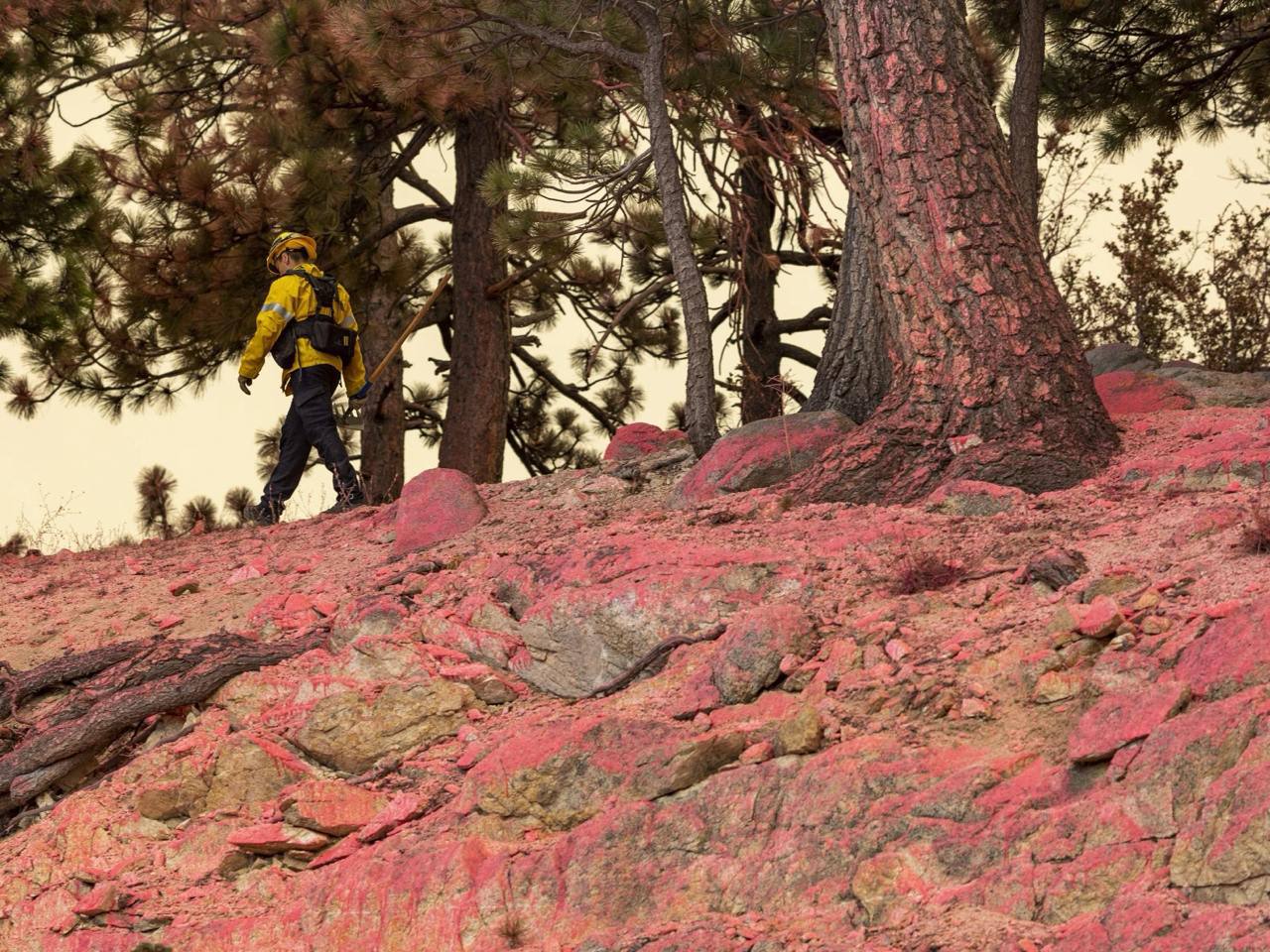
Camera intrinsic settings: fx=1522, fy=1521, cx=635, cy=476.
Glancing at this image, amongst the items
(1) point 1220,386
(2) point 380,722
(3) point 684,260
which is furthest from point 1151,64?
(2) point 380,722

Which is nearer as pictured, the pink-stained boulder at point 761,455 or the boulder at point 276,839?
the boulder at point 276,839

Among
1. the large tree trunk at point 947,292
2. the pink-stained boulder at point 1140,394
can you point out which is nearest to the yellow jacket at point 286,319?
the large tree trunk at point 947,292

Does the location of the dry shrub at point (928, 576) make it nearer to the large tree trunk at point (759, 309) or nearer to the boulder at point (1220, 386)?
the boulder at point (1220, 386)

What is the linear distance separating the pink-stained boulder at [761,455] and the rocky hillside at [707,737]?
5.7 inches

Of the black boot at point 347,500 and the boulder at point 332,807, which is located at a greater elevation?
the black boot at point 347,500

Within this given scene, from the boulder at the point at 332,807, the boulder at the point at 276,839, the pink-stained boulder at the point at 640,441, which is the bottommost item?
the boulder at the point at 276,839

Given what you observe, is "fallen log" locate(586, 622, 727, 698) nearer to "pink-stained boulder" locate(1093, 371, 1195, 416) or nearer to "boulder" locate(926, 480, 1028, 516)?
"boulder" locate(926, 480, 1028, 516)

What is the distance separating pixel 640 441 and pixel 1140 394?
2.99 m

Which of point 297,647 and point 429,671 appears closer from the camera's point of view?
point 429,671

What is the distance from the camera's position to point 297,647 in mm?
6953

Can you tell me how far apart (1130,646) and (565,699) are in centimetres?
230

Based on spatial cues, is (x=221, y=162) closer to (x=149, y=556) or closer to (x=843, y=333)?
(x=149, y=556)

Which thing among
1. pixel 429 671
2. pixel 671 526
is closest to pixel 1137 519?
pixel 671 526

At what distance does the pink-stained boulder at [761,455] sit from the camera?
25.4 feet
